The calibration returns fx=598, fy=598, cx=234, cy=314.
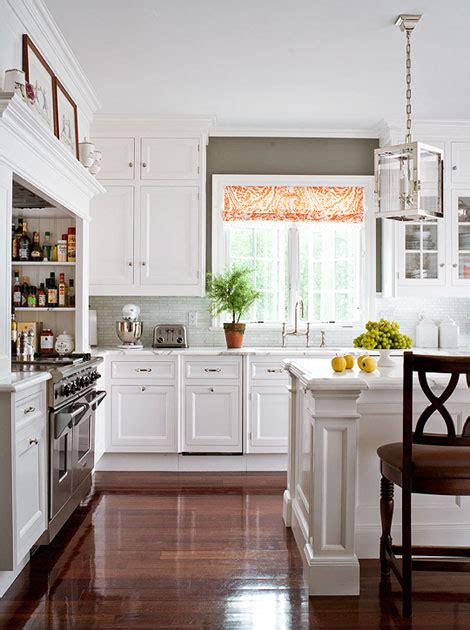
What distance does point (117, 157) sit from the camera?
504cm

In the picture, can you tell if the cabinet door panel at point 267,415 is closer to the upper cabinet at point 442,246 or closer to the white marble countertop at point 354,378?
the upper cabinet at point 442,246

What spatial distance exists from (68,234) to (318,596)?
2.98 meters

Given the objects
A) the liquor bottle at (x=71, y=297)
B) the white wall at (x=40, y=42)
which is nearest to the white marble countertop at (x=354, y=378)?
the liquor bottle at (x=71, y=297)

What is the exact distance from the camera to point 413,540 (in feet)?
9.80

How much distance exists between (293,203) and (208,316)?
1.26m

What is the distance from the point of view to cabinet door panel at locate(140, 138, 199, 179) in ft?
16.5

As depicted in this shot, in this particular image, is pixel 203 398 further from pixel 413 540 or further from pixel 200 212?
pixel 413 540

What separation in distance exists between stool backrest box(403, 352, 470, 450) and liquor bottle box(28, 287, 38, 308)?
2.86m

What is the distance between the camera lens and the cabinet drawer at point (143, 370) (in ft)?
15.5

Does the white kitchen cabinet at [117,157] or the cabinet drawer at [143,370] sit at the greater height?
the white kitchen cabinet at [117,157]

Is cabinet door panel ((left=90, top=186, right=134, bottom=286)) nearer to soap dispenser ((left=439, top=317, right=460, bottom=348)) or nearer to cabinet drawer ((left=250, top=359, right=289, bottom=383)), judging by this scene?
cabinet drawer ((left=250, top=359, right=289, bottom=383))

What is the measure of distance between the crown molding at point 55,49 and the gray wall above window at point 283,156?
118 centimetres

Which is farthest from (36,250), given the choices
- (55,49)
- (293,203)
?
(293,203)

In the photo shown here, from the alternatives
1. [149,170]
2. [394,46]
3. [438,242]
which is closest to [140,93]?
[149,170]
